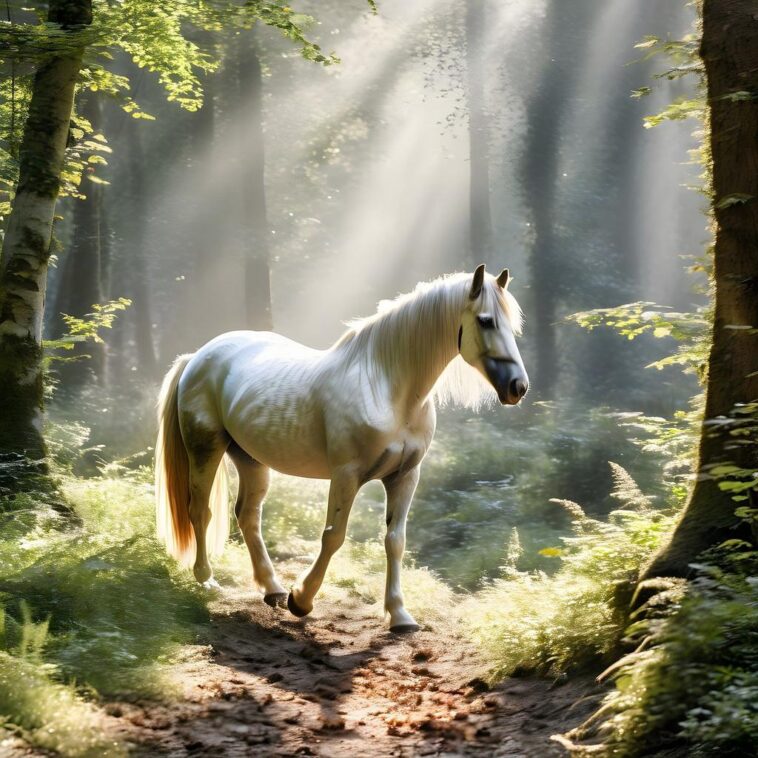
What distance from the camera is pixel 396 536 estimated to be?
705cm

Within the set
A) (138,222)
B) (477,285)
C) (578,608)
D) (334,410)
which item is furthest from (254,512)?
(138,222)

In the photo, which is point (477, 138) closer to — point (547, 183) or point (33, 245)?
point (547, 183)

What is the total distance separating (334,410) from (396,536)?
1155mm

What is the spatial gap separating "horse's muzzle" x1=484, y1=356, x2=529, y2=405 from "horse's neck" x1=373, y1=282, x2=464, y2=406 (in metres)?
0.45

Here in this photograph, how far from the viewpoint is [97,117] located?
17.4 m

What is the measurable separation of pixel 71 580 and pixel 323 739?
7.13 ft

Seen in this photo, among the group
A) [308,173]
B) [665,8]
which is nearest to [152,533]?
[308,173]

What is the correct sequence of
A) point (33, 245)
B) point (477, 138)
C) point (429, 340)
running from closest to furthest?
point (429, 340), point (33, 245), point (477, 138)

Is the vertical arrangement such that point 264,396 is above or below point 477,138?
below

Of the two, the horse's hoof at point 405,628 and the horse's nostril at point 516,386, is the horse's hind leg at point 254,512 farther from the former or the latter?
the horse's nostril at point 516,386

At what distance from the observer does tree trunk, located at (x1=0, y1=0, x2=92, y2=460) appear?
8.70 m

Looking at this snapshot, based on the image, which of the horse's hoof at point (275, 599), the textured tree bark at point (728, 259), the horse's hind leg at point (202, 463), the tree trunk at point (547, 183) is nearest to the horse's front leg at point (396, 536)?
the horse's hoof at point (275, 599)

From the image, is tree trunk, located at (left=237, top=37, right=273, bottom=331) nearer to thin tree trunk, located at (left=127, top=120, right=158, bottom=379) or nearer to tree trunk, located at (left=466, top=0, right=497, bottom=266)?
thin tree trunk, located at (left=127, top=120, right=158, bottom=379)

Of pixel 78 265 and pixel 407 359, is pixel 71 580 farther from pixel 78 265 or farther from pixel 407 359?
pixel 78 265
